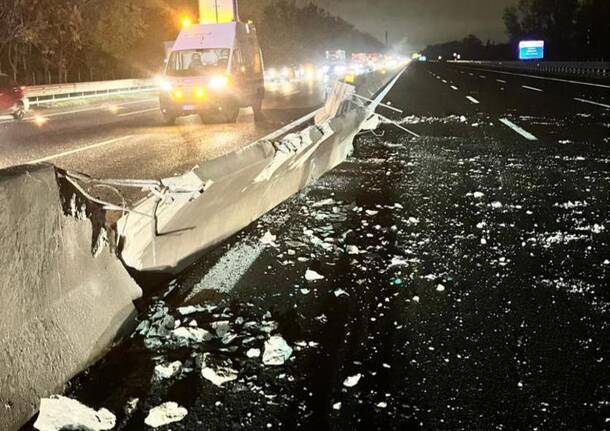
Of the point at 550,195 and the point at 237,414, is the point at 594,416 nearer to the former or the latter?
the point at 237,414

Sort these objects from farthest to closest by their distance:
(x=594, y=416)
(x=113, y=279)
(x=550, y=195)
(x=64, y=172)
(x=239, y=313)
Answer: (x=550, y=195)
(x=239, y=313)
(x=113, y=279)
(x=64, y=172)
(x=594, y=416)

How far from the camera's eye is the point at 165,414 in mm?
2785

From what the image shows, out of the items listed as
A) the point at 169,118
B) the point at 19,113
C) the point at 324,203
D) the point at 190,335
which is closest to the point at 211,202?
the point at 190,335

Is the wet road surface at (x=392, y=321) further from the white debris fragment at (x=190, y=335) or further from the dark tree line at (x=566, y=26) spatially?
the dark tree line at (x=566, y=26)

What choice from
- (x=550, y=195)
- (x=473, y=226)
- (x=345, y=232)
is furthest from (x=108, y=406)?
(x=550, y=195)

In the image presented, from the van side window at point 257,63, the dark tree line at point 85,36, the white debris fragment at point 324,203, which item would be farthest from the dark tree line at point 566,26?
the white debris fragment at point 324,203

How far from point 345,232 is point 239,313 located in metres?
2.16

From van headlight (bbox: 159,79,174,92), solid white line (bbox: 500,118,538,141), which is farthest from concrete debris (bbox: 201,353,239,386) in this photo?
van headlight (bbox: 159,79,174,92)

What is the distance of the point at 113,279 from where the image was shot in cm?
360

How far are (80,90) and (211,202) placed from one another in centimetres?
2915

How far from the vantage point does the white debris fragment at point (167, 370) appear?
3125mm

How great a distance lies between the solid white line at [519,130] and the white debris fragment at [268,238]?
8.71 meters

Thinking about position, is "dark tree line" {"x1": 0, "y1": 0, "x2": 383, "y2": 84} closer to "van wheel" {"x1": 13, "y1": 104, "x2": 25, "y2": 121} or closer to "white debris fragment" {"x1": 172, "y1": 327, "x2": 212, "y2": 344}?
"van wheel" {"x1": 13, "y1": 104, "x2": 25, "y2": 121}

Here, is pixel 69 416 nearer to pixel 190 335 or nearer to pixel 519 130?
pixel 190 335
